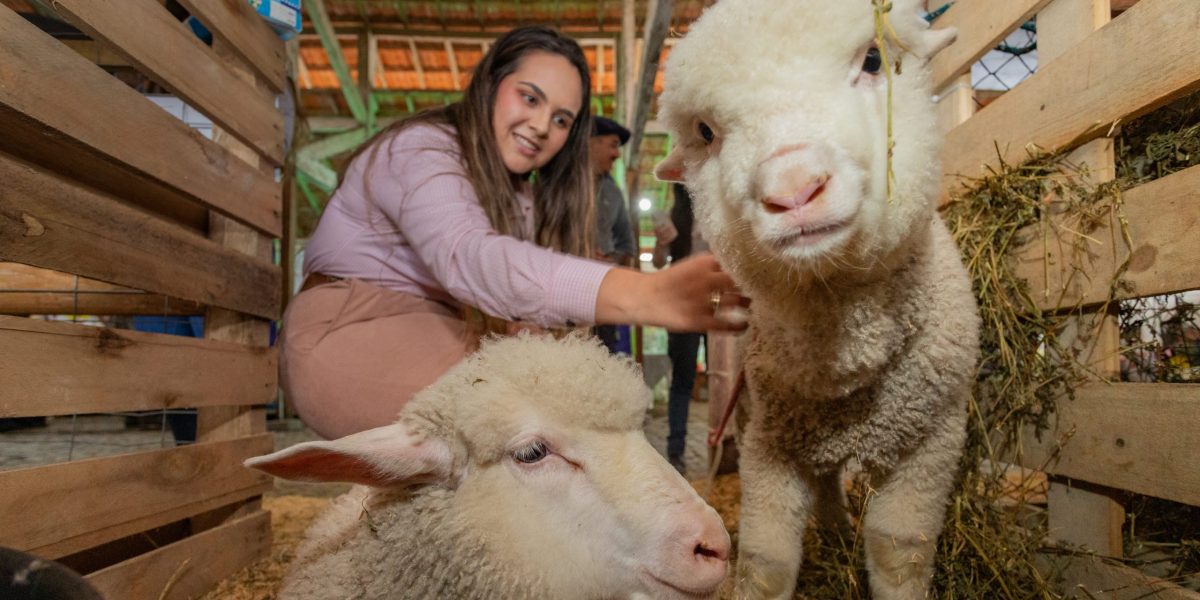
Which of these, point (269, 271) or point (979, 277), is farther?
point (269, 271)

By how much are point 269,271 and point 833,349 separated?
2209 millimetres

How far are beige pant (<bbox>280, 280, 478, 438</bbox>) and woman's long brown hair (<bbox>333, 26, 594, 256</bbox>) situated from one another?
48cm

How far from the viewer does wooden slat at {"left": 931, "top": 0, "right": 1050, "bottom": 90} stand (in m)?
2.17

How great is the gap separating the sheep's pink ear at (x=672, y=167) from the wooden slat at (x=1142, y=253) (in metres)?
1.15

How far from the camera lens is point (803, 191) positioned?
1215 millimetres

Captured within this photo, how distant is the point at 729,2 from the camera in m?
1.55

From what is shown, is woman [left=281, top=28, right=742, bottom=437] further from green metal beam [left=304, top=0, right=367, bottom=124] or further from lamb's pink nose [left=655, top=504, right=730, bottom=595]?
green metal beam [left=304, top=0, right=367, bottom=124]

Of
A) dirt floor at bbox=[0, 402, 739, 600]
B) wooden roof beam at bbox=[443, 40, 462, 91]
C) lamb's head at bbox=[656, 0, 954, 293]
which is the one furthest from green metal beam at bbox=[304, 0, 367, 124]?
lamb's head at bbox=[656, 0, 954, 293]

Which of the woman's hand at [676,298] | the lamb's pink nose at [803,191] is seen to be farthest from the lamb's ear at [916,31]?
the woman's hand at [676,298]

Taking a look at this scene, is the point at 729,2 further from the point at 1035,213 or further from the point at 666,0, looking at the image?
the point at 666,0

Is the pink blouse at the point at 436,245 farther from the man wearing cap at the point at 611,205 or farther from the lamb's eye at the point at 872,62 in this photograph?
the man wearing cap at the point at 611,205

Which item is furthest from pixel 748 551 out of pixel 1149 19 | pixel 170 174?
pixel 170 174

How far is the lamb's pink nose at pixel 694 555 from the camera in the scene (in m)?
1.21

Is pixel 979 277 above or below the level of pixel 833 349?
above
